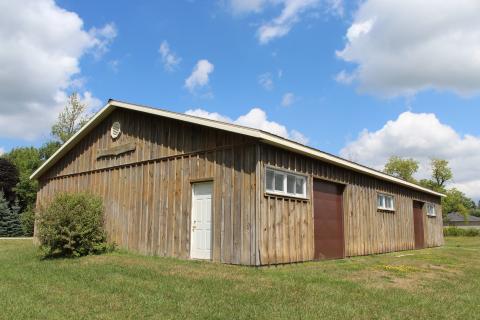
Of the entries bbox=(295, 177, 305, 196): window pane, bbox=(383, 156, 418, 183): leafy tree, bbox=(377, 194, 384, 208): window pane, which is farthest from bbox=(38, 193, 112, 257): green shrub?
bbox=(383, 156, 418, 183): leafy tree

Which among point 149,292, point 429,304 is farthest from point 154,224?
point 429,304

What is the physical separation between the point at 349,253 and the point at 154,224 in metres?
6.49

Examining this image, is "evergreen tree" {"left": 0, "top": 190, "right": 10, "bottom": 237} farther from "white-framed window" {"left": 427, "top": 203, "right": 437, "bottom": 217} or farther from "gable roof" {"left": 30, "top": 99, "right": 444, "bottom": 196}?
"white-framed window" {"left": 427, "top": 203, "right": 437, "bottom": 217}

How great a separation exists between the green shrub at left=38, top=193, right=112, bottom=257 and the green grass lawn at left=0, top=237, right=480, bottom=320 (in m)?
0.97

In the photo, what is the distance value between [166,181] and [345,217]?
607cm

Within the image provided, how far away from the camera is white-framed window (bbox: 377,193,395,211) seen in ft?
56.8

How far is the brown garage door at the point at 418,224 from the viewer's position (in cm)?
2105

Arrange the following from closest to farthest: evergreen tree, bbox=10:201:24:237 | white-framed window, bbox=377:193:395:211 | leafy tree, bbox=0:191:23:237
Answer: white-framed window, bbox=377:193:395:211 → leafy tree, bbox=0:191:23:237 → evergreen tree, bbox=10:201:24:237

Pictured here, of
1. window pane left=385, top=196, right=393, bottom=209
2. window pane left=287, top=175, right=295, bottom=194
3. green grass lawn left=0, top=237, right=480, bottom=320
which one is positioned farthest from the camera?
window pane left=385, top=196, right=393, bottom=209

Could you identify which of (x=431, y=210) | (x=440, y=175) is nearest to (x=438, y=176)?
(x=440, y=175)

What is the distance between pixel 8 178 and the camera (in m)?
42.1

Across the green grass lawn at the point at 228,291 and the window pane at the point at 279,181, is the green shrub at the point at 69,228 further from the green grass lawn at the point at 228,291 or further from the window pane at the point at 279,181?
the window pane at the point at 279,181

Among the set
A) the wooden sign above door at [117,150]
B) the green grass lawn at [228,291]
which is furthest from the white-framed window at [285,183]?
the wooden sign above door at [117,150]

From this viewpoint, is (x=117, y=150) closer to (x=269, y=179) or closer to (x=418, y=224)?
(x=269, y=179)
